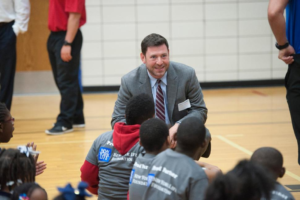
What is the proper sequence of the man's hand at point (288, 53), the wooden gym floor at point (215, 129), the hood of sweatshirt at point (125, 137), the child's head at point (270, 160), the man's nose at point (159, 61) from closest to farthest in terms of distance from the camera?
the child's head at point (270, 160) < the hood of sweatshirt at point (125, 137) < the man's hand at point (288, 53) < the man's nose at point (159, 61) < the wooden gym floor at point (215, 129)

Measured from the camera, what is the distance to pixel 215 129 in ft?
17.6

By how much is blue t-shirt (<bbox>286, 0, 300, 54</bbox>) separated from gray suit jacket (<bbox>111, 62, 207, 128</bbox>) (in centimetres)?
69

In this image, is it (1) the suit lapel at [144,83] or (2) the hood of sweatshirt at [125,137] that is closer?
(2) the hood of sweatshirt at [125,137]

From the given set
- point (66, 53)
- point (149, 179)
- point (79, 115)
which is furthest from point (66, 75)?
point (149, 179)

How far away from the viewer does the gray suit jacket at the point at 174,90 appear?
10.5 ft

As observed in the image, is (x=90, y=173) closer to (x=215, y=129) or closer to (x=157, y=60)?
(x=157, y=60)

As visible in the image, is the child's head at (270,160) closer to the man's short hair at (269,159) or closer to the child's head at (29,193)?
the man's short hair at (269,159)

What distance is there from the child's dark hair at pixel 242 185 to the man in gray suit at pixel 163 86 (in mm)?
1634

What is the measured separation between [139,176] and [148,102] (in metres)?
0.52

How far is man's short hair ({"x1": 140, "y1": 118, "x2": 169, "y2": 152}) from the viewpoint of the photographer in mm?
2285

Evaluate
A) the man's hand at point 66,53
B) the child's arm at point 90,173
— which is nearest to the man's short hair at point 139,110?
the child's arm at point 90,173

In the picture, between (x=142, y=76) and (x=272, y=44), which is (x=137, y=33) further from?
(x=142, y=76)

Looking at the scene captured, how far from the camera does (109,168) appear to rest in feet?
8.48

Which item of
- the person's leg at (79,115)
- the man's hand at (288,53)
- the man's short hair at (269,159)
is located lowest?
the person's leg at (79,115)
